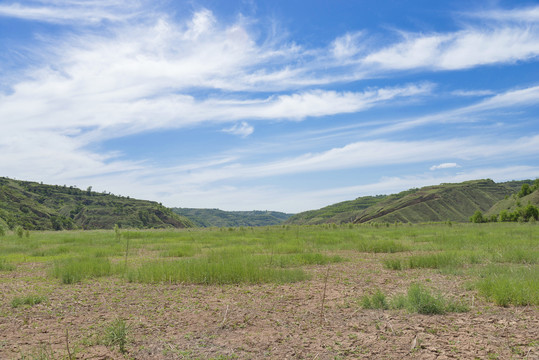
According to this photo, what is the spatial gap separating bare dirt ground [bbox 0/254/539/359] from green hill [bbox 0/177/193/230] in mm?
111049

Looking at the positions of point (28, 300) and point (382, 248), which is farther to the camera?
point (382, 248)

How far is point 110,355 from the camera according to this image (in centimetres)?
495

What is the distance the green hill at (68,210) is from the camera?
374 ft

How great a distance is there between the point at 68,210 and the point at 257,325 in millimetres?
169335

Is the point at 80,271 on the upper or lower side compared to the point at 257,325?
upper

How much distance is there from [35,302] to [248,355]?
581 cm

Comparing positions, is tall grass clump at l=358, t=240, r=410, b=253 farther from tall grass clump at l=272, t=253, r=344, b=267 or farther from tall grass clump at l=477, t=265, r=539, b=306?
tall grass clump at l=477, t=265, r=539, b=306

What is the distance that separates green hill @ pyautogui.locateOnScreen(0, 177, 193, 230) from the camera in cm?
11412

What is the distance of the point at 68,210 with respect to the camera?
15150cm

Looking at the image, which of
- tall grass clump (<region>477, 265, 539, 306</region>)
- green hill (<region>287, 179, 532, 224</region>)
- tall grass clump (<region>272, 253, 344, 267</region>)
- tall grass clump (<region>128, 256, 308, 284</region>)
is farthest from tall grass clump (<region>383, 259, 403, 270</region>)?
green hill (<region>287, 179, 532, 224</region>)

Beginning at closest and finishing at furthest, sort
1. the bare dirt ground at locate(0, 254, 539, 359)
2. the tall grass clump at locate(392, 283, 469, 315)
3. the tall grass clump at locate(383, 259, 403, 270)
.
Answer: the bare dirt ground at locate(0, 254, 539, 359), the tall grass clump at locate(392, 283, 469, 315), the tall grass clump at locate(383, 259, 403, 270)

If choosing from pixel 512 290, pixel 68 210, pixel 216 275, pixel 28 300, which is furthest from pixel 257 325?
pixel 68 210

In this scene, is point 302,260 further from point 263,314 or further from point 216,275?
point 263,314

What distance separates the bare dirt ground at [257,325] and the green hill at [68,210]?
4372 inches
